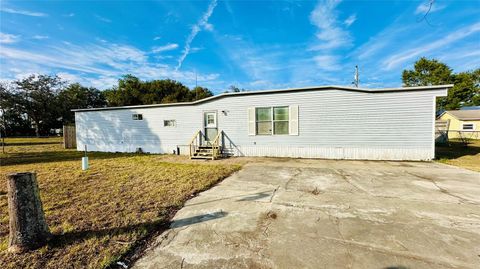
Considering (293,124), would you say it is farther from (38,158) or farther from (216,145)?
(38,158)

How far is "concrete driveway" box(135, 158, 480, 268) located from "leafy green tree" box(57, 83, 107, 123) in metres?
33.6

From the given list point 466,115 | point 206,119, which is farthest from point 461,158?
point 466,115

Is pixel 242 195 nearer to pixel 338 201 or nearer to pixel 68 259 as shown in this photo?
pixel 338 201

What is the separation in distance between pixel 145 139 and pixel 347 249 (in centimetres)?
1108

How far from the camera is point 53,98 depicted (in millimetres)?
28562

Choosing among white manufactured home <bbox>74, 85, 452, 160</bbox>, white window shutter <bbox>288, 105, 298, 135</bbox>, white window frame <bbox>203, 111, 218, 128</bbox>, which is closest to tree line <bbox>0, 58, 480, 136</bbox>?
white manufactured home <bbox>74, 85, 452, 160</bbox>

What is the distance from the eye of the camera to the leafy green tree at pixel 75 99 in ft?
96.7

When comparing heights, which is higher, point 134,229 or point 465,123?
point 465,123

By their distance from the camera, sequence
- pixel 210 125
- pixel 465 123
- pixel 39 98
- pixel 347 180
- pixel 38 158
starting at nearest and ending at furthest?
pixel 347 180
pixel 38 158
pixel 210 125
pixel 465 123
pixel 39 98

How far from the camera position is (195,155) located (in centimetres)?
941

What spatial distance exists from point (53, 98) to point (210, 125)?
3165cm

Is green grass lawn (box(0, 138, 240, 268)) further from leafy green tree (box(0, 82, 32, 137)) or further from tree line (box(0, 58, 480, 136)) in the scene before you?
leafy green tree (box(0, 82, 32, 137))

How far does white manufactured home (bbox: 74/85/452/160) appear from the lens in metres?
7.57

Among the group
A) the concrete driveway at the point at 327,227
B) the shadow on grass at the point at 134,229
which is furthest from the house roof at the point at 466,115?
the shadow on grass at the point at 134,229
